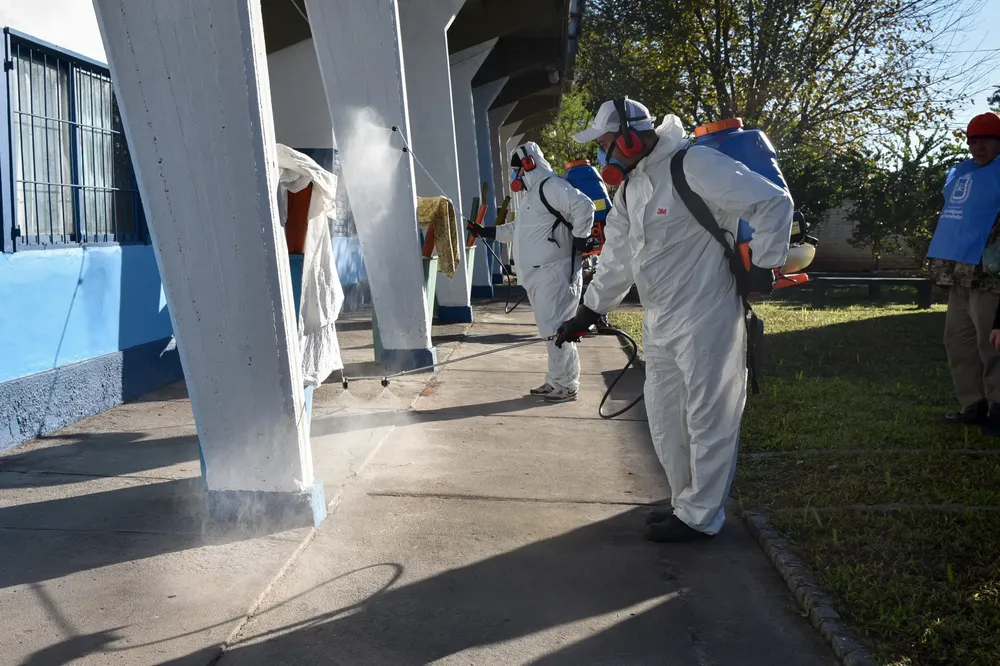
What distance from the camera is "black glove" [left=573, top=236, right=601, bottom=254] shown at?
7.34 metres

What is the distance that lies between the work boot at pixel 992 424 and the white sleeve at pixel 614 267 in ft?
10.7

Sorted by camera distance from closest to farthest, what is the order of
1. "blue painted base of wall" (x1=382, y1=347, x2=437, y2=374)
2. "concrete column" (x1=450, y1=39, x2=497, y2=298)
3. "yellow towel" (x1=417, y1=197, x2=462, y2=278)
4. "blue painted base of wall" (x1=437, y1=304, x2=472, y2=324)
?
"blue painted base of wall" (x1=382, y1=347, x2=437, y2=374)
"yellow towel" (x1=417, y1=197, x2=462, y2=278)
"blue painted base of wall" (x1=437, y1=304, x2=472, y2=324)
"concrete column" (x1=450, y1=39, x2=497, y2=298)

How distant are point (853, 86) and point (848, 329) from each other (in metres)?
10.1

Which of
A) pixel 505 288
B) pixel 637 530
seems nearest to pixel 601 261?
pixel 637 530

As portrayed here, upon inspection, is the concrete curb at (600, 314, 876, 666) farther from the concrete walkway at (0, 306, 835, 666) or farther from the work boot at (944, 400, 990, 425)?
the work boot at (944, 400, 990, 425)

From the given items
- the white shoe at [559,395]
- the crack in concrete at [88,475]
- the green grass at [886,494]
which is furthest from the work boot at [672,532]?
the white shoe at [559,395]

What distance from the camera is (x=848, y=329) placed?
11.7 metres

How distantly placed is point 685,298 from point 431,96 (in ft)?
30.4

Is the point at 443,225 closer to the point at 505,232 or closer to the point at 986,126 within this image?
the point at 505,232

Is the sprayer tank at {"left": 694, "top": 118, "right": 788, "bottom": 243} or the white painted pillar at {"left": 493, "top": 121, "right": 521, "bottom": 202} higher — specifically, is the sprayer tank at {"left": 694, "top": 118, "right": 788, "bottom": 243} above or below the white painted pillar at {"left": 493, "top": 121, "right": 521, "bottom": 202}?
below

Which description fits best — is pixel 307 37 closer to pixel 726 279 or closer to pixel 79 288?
pixel 79 288

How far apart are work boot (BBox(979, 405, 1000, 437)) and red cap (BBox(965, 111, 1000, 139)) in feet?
5.89

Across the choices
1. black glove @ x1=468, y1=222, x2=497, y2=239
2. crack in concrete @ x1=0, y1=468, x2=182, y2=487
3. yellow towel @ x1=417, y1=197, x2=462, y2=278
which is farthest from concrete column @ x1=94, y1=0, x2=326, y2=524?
black glove @ x1=468, y1=222, x2=497, y2=239

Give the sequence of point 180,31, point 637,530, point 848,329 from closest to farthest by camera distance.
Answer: point 180,31
point 637,530
point 848,329
